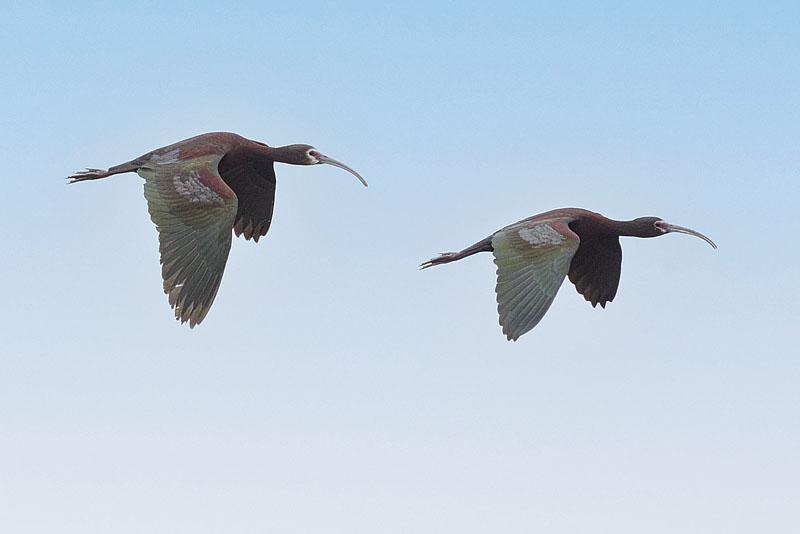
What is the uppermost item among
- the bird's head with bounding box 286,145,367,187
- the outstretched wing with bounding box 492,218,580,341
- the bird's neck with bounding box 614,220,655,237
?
the bird's head with bounding box 286,145,367,187

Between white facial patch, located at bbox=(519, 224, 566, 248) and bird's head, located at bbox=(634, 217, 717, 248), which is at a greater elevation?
bird's head, located at bbox=(634, 217, 717, 248)

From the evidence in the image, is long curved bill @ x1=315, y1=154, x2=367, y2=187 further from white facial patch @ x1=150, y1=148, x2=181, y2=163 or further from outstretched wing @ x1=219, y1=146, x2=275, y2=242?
white facial patch @ x1=150, y1=148, x2=181, y2=163

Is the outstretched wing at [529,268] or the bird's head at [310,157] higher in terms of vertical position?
the bird's head at [310,157]

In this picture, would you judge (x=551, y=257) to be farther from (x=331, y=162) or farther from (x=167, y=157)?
(x=167, y=157)

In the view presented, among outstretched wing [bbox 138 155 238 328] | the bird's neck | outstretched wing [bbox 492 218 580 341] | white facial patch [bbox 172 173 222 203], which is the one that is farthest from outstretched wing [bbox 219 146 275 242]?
the bird's neck

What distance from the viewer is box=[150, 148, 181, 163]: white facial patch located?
1251 cm

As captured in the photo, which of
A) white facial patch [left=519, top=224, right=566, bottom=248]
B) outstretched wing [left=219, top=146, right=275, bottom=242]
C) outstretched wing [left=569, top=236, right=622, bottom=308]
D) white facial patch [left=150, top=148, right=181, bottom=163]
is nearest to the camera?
white facial patch [left=519, top=224, right=566, bottom=248]

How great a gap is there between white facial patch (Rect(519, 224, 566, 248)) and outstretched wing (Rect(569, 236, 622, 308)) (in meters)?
1.34

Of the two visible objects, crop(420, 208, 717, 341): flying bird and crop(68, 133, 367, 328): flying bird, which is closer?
crop(420, 208, 717, 341): flying bird

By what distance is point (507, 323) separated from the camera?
455 inches

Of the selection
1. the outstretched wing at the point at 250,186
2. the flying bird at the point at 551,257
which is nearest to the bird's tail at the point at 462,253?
the flying bird at the point at 551,257

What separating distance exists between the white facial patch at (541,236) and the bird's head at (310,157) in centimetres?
244

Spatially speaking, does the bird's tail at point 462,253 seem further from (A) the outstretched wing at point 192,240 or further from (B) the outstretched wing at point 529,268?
(A) the outstretched wing at point 192,240

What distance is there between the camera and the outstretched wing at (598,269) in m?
13.6
